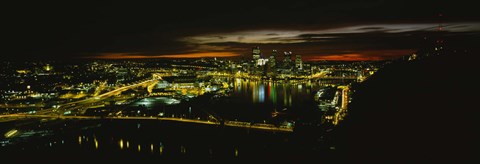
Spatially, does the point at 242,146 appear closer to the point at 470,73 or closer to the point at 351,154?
the point at 351,154

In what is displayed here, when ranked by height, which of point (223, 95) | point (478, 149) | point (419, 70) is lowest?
point (223, 95)

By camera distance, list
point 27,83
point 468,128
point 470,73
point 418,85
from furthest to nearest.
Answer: point 27,83 < point 418,85 < point 470,73 < point 468,128

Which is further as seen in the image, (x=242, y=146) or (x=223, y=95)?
(x=223, y=95)

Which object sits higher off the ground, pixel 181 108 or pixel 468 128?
pixel 468 128

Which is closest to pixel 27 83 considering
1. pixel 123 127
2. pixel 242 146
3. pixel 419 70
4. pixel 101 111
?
pixel 101 111

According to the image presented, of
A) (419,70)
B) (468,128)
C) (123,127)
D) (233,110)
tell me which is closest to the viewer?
(468,128)

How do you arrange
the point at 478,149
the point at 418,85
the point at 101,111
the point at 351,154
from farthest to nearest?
the point at 101,111
the point at 418,85
the point at 351,154
the point at 478,149

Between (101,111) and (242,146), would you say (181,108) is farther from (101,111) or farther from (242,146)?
(242,146)

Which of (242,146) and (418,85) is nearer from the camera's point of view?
(418,85)

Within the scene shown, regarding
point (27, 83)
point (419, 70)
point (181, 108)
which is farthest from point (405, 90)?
point (27, 83)
